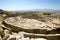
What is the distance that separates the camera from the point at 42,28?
168 inches

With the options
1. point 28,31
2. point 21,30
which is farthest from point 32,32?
point 21,30

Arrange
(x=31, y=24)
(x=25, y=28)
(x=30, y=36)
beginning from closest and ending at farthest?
(x=30, y=36), (x=25, y=28), (x=31, y=24)

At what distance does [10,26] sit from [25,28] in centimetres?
90

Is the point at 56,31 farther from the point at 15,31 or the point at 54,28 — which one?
the point at 15,31

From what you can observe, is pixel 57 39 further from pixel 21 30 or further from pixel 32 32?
pixel 21 30

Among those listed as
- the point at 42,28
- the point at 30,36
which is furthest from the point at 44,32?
the point at 30,36

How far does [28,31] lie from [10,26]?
1070 mm

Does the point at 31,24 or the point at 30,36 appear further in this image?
the point at 31,24

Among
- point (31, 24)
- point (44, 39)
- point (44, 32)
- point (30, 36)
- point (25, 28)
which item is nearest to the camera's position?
point (44, 39)

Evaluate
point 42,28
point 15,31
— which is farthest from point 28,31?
point 15,31

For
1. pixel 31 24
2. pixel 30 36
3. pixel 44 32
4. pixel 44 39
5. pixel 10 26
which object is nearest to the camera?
pixel 44 39

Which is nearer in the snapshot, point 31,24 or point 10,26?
point 31,24

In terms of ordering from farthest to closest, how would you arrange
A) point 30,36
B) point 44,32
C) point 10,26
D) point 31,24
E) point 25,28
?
1. point 10,26
2. point 31,24
3. point 25,28
4. point 44,32
5. point 30,36

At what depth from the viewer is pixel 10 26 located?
5.16m
